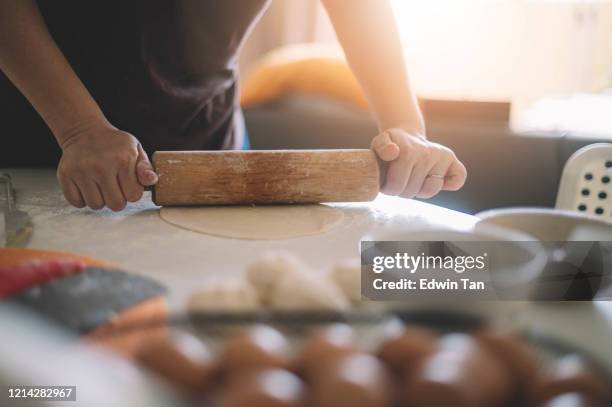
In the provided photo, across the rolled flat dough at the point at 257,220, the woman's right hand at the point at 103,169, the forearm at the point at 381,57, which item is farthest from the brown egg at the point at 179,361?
the forearm at the point at 381,57

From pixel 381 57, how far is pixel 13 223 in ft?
2.49

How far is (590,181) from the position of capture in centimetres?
110

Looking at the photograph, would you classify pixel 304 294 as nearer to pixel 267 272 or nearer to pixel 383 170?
pixel 267 272

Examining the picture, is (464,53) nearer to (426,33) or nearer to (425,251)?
(426,33)

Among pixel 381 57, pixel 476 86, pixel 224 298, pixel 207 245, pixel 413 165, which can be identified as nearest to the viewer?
pixel 224 298

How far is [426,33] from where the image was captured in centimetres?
390

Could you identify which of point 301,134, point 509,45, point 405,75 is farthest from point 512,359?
point 509,45

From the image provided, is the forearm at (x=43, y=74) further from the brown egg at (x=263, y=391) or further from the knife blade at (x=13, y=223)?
the brown egg at (x=263, y=391)

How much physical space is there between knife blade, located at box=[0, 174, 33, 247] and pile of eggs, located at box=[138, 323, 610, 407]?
484 mm

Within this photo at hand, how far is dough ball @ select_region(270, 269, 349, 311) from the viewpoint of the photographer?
51 cm

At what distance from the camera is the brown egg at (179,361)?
0.37 metres

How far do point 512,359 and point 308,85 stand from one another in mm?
2371

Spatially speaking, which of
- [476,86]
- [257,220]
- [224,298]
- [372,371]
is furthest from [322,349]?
[476,86]

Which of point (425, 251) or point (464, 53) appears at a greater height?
point (425, 251)
